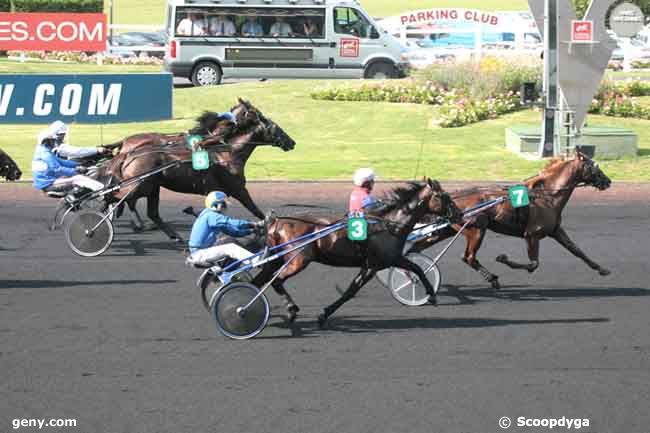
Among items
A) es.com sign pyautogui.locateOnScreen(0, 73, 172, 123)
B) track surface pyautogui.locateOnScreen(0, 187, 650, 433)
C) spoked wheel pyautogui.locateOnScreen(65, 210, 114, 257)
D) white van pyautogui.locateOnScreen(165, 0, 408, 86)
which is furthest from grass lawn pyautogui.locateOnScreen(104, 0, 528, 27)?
track surface pyautogui.locateOnScreen(0, 187, 650, 433)

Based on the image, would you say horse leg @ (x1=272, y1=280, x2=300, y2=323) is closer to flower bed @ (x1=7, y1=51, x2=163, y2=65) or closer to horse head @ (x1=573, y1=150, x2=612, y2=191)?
horse head @ (x1=573, y1=150, x2=612, y2=191)

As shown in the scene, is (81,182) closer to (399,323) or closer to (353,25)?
(399,323)

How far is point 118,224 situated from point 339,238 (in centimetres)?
657

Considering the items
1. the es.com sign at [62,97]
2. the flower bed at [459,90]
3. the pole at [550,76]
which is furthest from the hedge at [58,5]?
the pole at [550,76]

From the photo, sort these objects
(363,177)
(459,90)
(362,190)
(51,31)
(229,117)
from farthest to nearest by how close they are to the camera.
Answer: (51,31) < (459,90) < (229,117) < (362,190) < (363,177)

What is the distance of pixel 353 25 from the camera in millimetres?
30750

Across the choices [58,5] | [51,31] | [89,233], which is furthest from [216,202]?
[58,5]

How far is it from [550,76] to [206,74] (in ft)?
38.9

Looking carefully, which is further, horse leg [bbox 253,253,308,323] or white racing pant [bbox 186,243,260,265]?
horse leg [bbox 253,253,308,323]

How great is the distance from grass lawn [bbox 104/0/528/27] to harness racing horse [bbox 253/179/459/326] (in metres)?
49.1

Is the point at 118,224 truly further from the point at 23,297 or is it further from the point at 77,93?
the point at 77,93

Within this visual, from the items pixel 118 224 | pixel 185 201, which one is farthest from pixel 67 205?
pixel 185 201

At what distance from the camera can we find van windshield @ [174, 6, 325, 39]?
30.6 m

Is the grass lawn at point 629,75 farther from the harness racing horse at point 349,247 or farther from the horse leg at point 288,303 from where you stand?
the horse leg at point 288,303
